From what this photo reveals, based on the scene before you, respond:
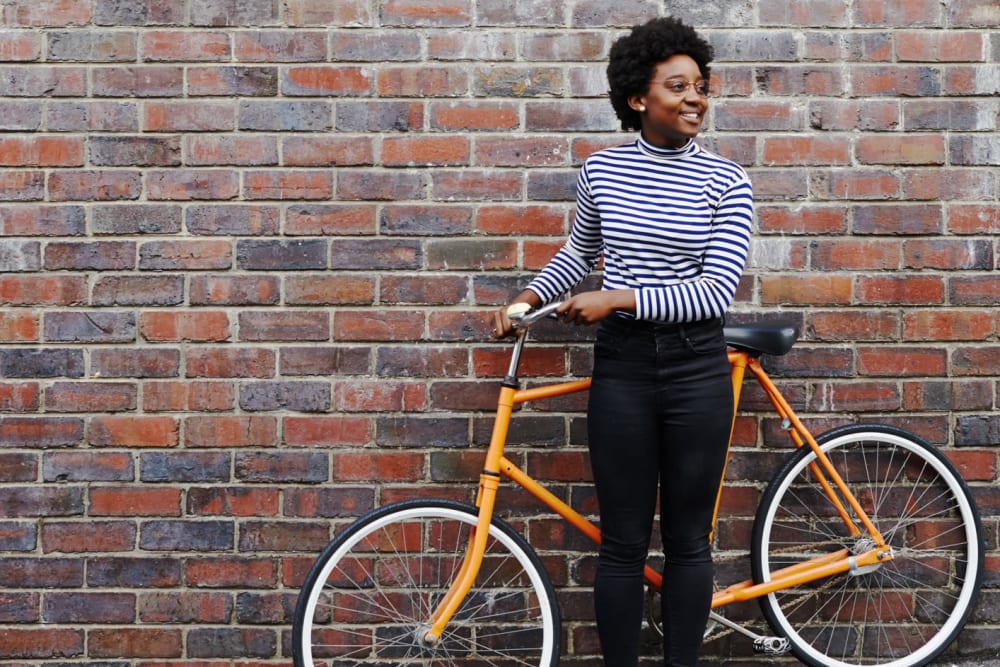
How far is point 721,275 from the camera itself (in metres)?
2.56

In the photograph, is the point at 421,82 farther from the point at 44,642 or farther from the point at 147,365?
the point at 44,642

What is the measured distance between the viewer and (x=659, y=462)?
105 inches

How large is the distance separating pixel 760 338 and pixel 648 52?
0.91 m

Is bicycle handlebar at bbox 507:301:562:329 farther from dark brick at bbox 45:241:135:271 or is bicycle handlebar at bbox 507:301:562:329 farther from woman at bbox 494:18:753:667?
dark brick at bbox 45:241:135:271

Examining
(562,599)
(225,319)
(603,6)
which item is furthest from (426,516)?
(603,6)

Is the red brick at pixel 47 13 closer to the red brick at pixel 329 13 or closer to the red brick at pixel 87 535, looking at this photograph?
the red brick at pixel 329 13

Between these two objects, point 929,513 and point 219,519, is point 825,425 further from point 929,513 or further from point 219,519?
point 219,519

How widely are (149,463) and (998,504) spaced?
2.82 meters

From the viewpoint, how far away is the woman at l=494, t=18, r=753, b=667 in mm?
2574

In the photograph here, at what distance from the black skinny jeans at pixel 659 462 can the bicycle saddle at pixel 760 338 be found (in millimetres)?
265

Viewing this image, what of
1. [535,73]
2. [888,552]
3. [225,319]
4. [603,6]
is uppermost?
[603,6]

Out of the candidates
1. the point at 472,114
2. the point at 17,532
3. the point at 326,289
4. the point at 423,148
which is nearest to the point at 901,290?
the point at 472,114

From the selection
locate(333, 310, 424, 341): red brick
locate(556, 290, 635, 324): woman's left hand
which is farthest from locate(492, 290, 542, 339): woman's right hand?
locate(333, 310, 424, 341): red brick

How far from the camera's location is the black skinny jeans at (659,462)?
2.59 meters
